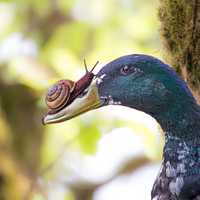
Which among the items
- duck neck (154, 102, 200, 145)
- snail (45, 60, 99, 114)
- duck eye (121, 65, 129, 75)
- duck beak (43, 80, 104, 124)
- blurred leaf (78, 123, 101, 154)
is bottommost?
blurred leaf (78, 123, 101, 154)

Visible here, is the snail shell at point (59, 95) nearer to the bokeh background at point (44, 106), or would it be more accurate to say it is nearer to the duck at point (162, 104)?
the duck at point (162, 104)

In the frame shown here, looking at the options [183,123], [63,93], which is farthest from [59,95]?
[183,123]

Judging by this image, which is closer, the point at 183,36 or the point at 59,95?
the point at 59,95

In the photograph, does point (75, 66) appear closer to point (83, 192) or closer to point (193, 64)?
point (83, 192)

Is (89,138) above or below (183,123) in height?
below

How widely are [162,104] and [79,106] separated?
6.2 inches

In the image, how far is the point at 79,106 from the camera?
6.08 feet

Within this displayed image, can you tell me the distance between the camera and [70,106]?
1853mm

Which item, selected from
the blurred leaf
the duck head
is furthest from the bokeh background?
the duck head

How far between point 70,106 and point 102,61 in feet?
4.16

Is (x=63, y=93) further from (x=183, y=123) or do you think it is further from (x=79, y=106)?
(x=183, y=123)

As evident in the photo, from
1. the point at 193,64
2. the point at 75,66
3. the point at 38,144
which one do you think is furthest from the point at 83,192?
the point at 193,64

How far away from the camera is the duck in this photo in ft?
5.96

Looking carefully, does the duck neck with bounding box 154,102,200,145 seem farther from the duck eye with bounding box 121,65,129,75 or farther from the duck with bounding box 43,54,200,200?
the duck eye with bounding box 121,65,129,75
